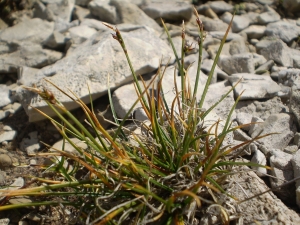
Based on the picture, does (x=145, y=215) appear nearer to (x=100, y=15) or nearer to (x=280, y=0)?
(x=100, y=15)

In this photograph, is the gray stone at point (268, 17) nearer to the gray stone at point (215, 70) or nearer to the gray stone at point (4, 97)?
the gray stone at point (215, 70)

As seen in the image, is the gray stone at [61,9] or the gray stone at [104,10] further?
the gray stone at [61,9]

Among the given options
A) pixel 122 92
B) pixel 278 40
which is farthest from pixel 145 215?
pixel 278 40

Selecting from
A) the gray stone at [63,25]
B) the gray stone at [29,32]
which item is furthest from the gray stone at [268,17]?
the gray stone at [29,32]

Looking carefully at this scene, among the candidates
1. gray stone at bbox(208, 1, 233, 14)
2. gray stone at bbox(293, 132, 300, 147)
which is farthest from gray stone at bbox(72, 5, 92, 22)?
gray stone at bbox(293, 132, 300, 147)

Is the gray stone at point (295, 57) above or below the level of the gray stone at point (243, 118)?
above

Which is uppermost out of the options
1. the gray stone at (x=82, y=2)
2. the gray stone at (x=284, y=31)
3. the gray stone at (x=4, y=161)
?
the gray stone at (x=284, y=31)

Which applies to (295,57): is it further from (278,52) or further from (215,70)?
(215,70)

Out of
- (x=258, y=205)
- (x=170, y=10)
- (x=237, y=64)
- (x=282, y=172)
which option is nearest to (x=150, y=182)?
(x=258, y=205)
